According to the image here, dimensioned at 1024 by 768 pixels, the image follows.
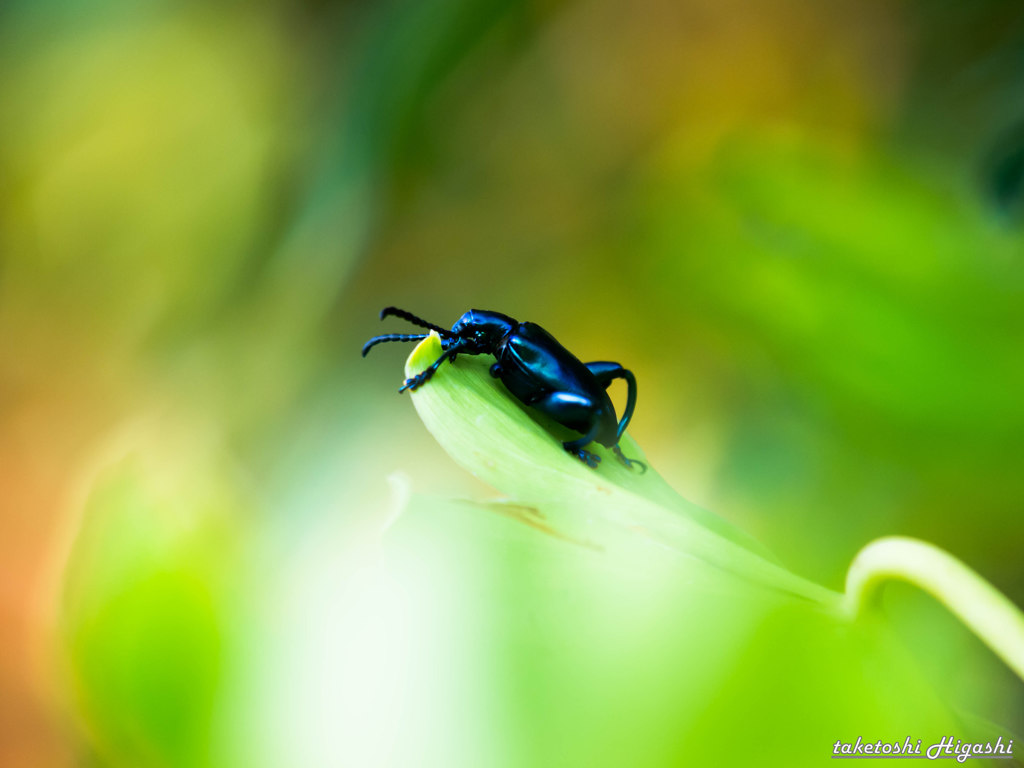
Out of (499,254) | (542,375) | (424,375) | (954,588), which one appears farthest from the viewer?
(499,254)

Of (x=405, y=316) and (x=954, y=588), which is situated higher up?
(x=954, y=588)

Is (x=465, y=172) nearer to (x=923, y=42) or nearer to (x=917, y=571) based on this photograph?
(x=923, y=42)

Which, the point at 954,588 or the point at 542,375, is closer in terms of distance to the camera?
the point at 954,588

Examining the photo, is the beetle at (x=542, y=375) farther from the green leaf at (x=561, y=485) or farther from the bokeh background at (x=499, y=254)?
the bokeh background at (x=499, y=254)

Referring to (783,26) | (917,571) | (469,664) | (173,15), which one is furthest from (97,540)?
(783,26)

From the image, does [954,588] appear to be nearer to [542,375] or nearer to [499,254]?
[542,375]

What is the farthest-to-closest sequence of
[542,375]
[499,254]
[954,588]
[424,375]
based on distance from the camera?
[499,254]
[542,375]
[424,375]
[954,588]

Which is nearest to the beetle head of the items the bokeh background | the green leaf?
the green leaf

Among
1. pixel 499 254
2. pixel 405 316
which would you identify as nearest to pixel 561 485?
pixel 405 316
